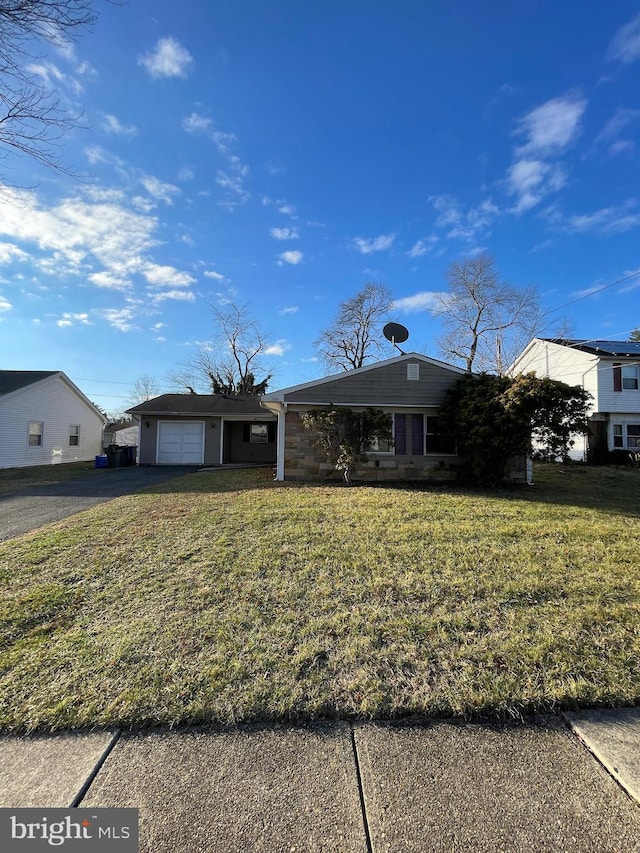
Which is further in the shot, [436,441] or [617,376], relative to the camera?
[617,376]

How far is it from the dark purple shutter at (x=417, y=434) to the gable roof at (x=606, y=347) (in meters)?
13.5

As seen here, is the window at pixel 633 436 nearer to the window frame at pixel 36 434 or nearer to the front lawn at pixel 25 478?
the front lawn at pixel 25 478

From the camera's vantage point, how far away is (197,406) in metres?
17.4

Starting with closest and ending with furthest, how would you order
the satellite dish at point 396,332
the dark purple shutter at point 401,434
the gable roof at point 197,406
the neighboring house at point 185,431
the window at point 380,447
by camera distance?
the window at point 380,447 < the dark purple shutter at point 401,434 < the satellite dish at point 396,332 < the gable roof at point 197,406 < the neighboring house at point 185,431

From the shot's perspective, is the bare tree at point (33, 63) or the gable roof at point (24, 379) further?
the gable roof at point (24, 379)

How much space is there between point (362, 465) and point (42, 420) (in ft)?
53.8

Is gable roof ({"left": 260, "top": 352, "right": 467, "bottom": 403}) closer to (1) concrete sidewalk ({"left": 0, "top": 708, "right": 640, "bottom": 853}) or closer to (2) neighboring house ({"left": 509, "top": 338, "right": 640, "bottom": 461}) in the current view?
(1) concrete sidewalk ({"left": 0, "top": 708, "right": 640, "bottom": 853})

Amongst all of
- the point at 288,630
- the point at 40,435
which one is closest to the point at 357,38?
the point at 288,630

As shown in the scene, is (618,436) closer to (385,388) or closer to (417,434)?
(417,434)

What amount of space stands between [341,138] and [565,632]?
38.0 ft

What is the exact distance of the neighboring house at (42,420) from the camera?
648 inches

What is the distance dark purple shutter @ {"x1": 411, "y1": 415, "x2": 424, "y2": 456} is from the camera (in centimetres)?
1162

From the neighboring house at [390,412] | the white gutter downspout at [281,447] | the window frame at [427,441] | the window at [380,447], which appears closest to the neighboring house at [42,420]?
the neighboring house at [390,412]

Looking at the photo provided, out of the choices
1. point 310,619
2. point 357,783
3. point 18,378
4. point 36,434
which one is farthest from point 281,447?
point 18,378
